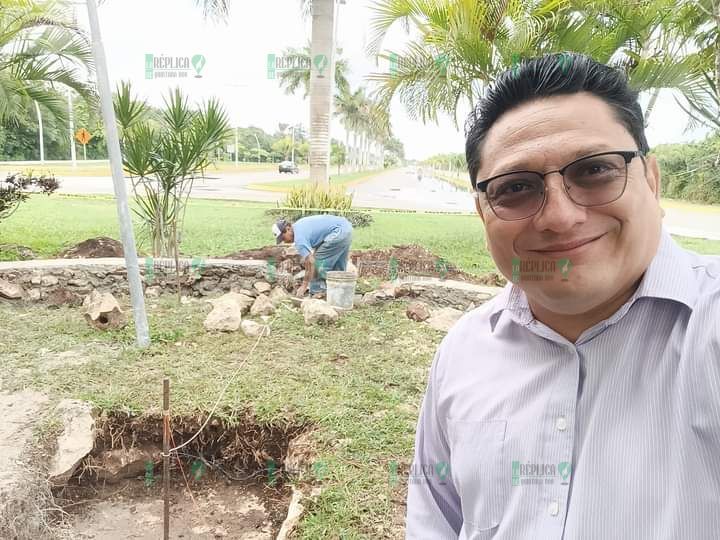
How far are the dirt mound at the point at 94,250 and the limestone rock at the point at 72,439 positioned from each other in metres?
4.76

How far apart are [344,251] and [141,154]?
239 centimetres

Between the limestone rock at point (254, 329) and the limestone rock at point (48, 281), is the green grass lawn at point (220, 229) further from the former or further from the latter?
the limestone rock at point (254, 329)

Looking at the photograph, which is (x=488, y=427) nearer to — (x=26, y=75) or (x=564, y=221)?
(x=564, y=221)

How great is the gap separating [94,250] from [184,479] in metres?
5.42

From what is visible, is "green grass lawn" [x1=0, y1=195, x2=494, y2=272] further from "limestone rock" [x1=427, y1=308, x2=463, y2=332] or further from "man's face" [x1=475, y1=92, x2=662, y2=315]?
"man's face" [x1=475, y1=92, x2=662, y2=315]

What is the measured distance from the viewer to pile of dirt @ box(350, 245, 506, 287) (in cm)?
714

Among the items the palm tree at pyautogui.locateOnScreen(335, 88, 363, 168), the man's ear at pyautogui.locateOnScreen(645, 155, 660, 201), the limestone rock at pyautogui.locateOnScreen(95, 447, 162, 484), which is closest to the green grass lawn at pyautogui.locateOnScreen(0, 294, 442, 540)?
the limestone rock at pyautogui.locateOnScreen(95, 447, 162, 484)

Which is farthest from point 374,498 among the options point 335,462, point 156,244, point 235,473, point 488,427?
point 156,244

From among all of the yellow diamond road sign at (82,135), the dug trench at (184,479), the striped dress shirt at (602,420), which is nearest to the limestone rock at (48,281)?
the yellow diamond road sign at (82,135)

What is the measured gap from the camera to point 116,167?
3869 millimetres

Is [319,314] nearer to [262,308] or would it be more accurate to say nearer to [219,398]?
[262,308]

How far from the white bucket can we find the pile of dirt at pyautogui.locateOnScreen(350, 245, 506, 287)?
5.45 ft

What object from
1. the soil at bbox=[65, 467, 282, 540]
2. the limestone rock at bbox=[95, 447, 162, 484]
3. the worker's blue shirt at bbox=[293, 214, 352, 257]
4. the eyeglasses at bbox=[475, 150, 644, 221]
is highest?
the eyeglasses at bbox=[475, 150, 644, 221]

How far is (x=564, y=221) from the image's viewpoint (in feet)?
2.58
